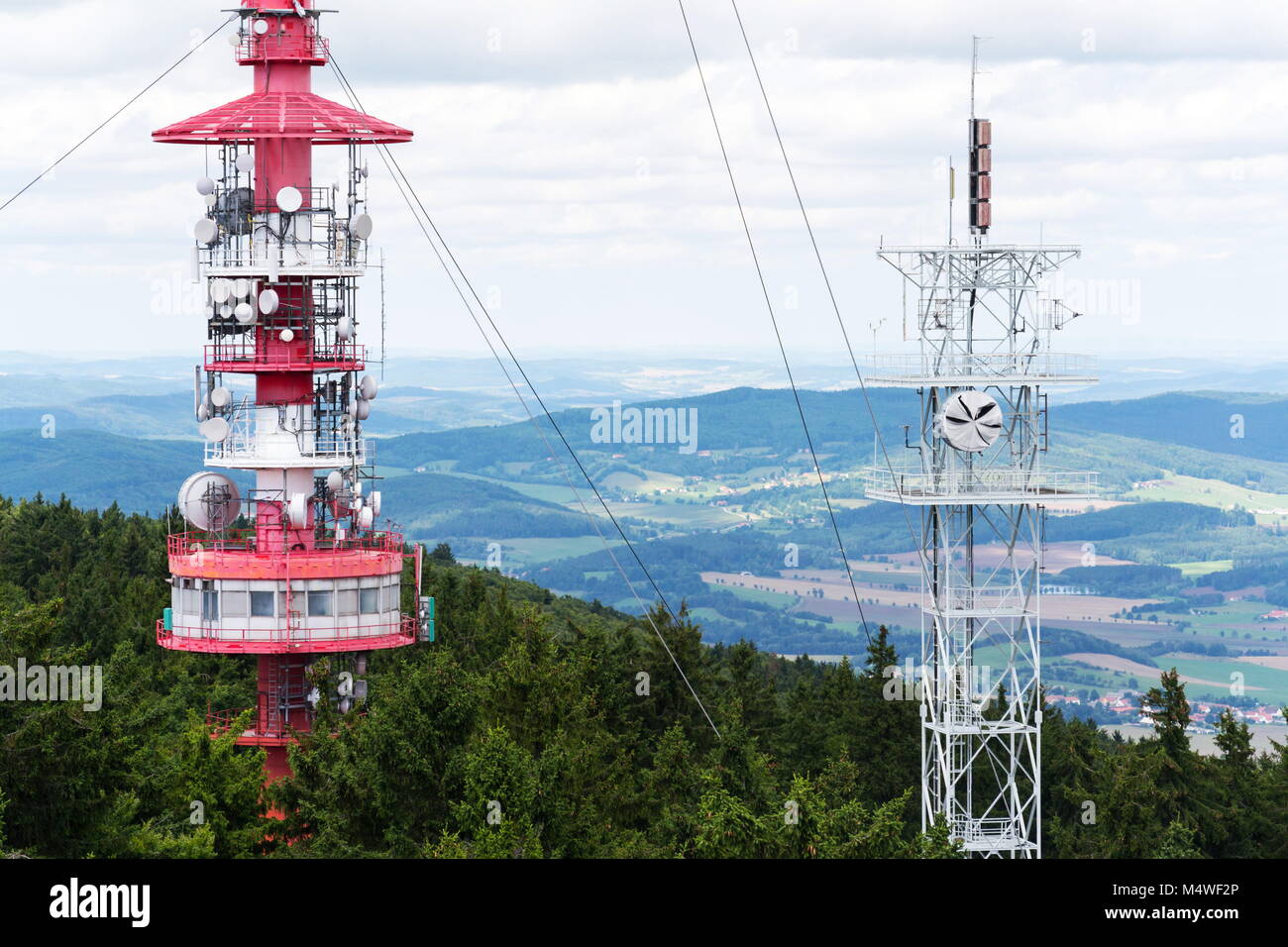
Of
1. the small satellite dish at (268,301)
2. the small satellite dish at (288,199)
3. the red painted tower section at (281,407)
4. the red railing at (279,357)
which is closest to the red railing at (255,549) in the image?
the red painted tower section at (281,407)

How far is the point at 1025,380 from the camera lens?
54219mm

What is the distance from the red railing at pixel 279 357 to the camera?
59188mm

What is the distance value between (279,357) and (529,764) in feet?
75.5

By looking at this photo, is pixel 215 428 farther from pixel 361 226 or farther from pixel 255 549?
pixel 361 226

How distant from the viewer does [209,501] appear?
60000 millimetres

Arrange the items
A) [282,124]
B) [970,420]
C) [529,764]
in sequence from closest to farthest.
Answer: [529,764] → [970,420] → [282,124]

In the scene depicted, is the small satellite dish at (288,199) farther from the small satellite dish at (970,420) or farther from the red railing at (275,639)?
the small satellite dish at (970,420)

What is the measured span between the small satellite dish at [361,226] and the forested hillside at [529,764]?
12.7 metres

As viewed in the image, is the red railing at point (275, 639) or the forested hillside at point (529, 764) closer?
the forested hillside at point (529, 764)

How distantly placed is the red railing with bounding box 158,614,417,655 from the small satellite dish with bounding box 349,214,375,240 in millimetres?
11661

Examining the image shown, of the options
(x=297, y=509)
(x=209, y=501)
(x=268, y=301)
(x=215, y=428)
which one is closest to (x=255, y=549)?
(x=209, y=501)
